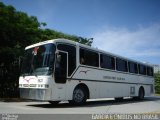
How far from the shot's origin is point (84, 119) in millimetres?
8781

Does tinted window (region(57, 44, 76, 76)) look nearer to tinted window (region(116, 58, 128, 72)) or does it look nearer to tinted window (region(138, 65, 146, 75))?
tinted window (region(116, 58, 128, 72))


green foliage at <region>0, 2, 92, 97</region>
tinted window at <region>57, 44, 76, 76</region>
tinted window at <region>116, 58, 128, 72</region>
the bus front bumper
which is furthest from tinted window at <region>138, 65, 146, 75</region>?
the bus front bumper

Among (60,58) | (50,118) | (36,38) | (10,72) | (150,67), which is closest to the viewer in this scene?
(50,118)

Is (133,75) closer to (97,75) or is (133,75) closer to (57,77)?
(97,75)

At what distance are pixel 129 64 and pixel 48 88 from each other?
1023 cm

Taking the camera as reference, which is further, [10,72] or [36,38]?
[36,38]

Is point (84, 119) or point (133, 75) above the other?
point (133, 75)

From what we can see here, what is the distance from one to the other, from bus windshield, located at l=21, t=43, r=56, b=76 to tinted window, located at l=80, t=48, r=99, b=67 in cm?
236

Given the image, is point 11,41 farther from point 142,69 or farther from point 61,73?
point 142,69

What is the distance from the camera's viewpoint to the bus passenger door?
481 inches

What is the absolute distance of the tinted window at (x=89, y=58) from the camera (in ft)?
46.8

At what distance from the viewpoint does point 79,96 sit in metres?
13.8

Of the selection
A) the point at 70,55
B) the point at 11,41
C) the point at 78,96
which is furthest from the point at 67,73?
the point at 11,41

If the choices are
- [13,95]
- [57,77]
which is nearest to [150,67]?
[13,95]
